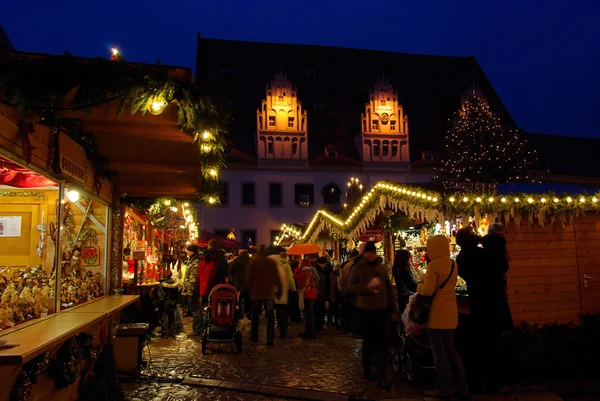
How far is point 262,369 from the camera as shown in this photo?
7660mm

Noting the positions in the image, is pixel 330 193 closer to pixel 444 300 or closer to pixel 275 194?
pixel 275 194

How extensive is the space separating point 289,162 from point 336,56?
38.8ft


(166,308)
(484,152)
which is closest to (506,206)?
(166,308)

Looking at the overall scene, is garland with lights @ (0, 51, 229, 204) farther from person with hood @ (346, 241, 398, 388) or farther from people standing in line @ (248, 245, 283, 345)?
people standing in line @ (248, 245, 283, 345)

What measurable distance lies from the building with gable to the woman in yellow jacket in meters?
28.5

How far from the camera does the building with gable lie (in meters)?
36.6

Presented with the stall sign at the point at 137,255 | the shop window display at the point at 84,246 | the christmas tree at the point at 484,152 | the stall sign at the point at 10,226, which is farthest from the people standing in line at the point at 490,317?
the christmas tree at the point at 484,152

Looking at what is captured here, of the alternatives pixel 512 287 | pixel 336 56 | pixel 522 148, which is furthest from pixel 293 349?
pixel 336 56

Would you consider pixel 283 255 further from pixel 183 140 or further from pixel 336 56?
pixel 336 56

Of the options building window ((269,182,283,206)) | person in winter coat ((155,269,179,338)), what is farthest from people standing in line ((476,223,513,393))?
building window ((269,182,283,206))

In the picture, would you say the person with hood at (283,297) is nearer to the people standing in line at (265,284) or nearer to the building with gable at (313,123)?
the people standing in line at (265,284)

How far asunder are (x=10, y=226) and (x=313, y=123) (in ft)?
110

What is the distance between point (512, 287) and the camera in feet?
25.2

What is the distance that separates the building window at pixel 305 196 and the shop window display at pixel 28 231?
30255mm
